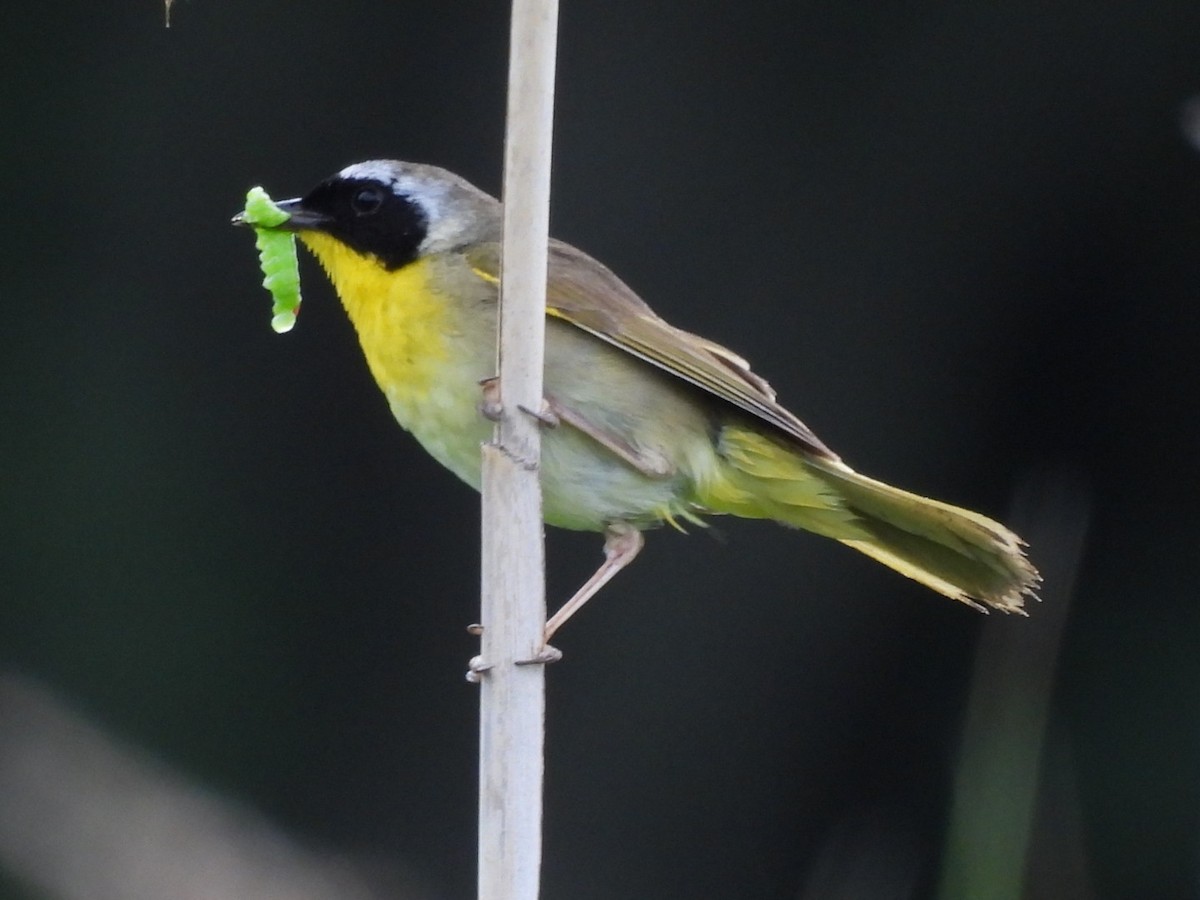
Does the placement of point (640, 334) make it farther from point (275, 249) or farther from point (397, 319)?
point (275, 249)

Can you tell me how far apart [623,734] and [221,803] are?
3.22ft

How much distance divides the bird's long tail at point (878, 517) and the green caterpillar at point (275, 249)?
2.59 feet

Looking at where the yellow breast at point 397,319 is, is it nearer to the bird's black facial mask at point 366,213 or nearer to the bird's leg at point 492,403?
the bird's black facial mask at point 366,213

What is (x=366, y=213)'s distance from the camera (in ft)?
9.61

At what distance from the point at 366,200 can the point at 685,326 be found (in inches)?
53.8

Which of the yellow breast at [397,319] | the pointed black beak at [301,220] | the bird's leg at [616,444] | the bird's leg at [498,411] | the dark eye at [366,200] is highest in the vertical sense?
the dark eye at [366,200]

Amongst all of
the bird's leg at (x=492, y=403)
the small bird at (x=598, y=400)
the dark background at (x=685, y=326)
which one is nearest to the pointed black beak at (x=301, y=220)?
the small bird at (x=598, y=400)

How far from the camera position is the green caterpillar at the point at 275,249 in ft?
8.68

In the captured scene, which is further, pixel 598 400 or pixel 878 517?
pixel 878 517

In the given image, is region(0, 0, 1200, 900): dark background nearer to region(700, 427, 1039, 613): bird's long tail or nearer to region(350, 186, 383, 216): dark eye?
region(700, 427, 1039, 613): bird's long tail

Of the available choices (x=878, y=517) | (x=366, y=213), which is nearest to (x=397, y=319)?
(x=366, y=213)

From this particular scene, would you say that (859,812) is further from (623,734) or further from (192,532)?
(192,532)

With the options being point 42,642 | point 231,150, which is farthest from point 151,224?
point 42,642

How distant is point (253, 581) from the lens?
177 inches
